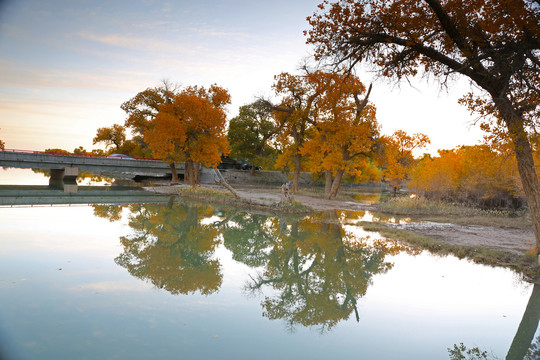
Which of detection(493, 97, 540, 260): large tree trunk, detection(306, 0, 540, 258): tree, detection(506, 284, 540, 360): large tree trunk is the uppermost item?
detection(306, 0, 540, 258): tree

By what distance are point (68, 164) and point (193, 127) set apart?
1549cm

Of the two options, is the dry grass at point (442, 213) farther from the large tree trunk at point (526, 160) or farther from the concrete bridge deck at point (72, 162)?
the concrete bridge deck at point (72, 162)

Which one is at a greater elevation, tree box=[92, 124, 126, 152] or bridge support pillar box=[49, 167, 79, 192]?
tree box=[92, 124, 126, 152]

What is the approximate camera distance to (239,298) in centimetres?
790

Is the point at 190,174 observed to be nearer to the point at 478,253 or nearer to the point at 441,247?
the point at 441,247

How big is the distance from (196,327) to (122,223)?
38.8ft

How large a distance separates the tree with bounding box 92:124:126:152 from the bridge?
92.5 ft

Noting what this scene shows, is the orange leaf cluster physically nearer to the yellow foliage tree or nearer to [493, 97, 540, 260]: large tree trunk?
the yellow foliage tree

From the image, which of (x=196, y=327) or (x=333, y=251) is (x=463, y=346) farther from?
(x=333, y=251)

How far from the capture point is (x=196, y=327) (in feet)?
20.4

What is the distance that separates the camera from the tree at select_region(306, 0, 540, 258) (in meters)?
8.95

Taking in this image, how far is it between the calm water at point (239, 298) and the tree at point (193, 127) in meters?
20.1

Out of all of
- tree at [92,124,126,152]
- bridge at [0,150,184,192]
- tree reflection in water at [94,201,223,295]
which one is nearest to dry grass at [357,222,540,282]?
tree reflection in water at [94,201,223,295]

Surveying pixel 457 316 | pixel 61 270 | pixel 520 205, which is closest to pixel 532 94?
pixel 457 316
